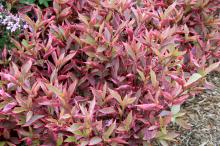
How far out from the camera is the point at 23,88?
2613mm

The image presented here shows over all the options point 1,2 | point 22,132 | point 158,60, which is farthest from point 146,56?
point 1,2

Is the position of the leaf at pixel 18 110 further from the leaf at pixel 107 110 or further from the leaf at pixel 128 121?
the leaf at pixel 128 121

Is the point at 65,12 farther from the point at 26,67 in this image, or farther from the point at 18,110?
the point at 18,110

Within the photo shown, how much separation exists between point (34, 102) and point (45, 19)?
2.22 feet

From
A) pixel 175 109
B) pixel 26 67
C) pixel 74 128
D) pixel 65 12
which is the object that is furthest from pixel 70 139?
pixel 65 12

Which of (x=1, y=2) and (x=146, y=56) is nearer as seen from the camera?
(x=146, y=56)

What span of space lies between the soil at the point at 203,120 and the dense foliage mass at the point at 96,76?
0.27m

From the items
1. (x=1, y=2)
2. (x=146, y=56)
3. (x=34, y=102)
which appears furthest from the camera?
(x=1, y=2)

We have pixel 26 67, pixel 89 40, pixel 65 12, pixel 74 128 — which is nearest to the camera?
pixel 74 128

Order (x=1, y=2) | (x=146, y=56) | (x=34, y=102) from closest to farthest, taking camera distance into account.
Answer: (x=34, y=102) < (x=146, y=56) < (x=1, y=2)

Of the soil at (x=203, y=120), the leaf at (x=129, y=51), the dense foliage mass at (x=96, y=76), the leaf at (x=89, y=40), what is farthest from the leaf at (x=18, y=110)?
the soil at (x=203, y=120)

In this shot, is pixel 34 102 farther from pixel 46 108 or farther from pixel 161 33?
pixel 161 33

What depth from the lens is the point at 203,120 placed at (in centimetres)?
312

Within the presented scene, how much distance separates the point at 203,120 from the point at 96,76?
0.82 metres
